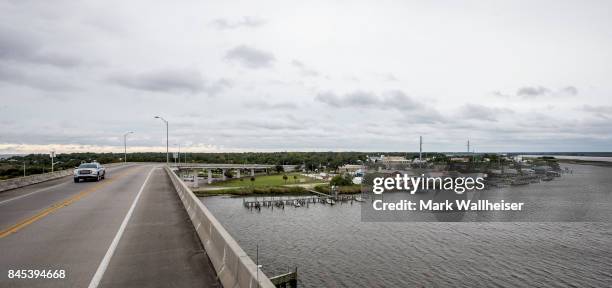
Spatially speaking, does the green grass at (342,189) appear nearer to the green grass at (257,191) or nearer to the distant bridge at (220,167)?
the green grass at (257,191)

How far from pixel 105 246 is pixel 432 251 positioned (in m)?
37.9

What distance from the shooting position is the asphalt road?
8.54 metres

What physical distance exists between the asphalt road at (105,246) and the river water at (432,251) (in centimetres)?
1893

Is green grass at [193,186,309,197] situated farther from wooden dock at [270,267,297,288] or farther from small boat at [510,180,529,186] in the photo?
small boat at [510,180,529,186]

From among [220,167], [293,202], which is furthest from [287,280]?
[220,167]

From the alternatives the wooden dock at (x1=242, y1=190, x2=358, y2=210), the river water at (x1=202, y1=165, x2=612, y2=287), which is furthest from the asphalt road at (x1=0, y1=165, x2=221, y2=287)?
the wooden dock at (x1=242, y1=190, x2=358, y2=210)

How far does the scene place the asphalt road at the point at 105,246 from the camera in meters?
8.54

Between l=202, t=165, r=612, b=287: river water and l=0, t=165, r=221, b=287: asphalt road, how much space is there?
1893 centimetres

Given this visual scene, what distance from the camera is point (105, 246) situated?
1131 cm

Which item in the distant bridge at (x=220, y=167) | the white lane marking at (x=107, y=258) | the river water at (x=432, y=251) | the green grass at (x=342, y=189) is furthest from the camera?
Answer: the green grass at (x=342, y=189)

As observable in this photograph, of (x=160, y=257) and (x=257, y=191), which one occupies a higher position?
(x=160, y=257)

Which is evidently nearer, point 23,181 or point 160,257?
point 160,257

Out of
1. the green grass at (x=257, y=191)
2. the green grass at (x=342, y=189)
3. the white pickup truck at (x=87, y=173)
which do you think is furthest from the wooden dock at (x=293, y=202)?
the white pickup truck at (x=87, y=173)

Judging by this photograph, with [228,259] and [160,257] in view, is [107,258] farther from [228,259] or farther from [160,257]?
[228,259]
